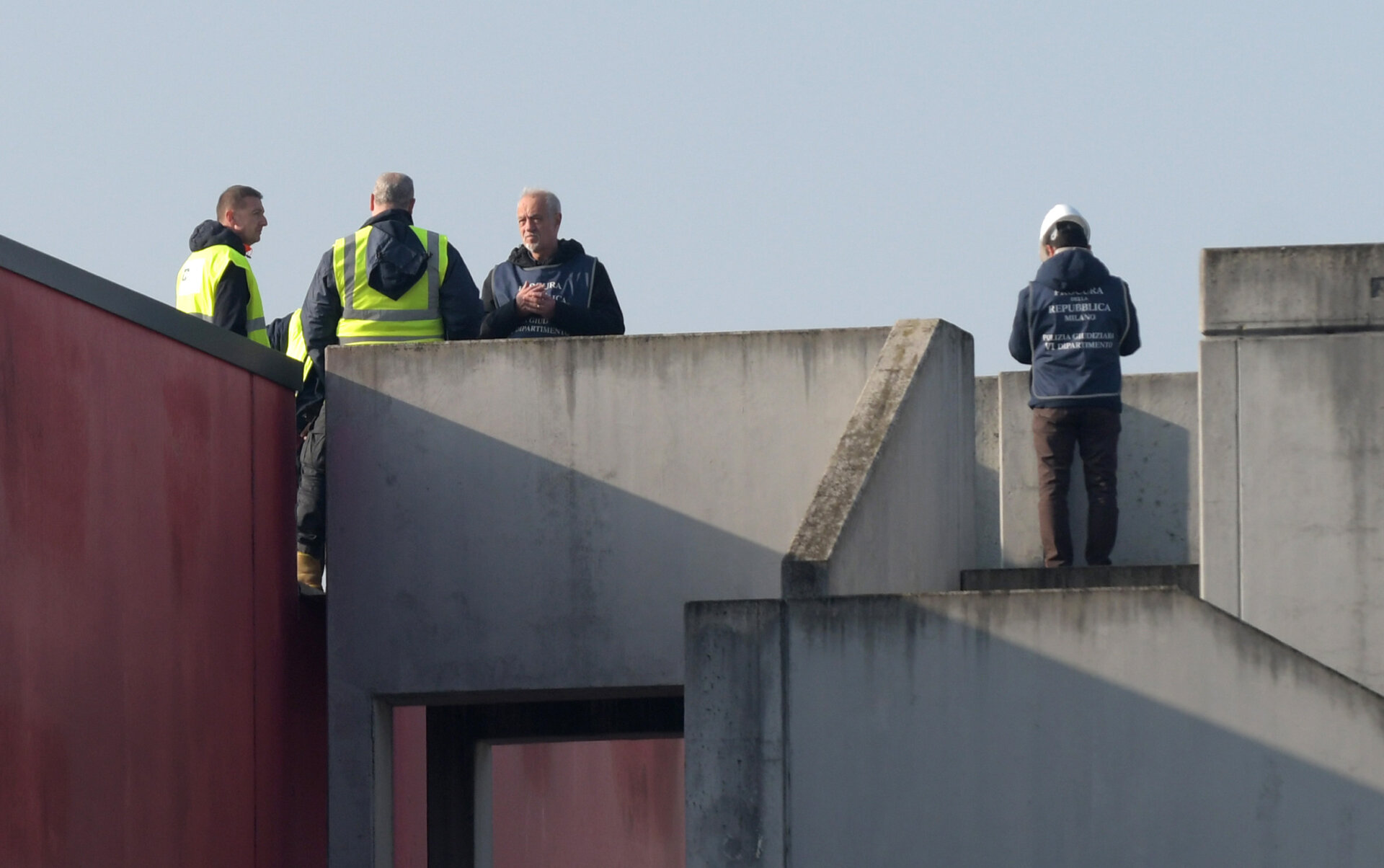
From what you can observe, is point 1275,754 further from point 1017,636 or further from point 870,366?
point 870,366

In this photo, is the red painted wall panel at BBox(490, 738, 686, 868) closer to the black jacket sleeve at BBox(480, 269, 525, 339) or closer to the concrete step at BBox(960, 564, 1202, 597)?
the black jacket sleeve at BBox(480, 269, 525, 339)

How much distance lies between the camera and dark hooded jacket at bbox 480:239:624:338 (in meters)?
9.70

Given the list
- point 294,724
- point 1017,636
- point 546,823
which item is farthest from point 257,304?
point 546,823

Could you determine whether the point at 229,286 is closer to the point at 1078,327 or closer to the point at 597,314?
the point at 597,314

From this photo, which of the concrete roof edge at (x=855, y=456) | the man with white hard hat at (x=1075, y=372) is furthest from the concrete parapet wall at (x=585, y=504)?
the man with white hard hat at (x=1075, y=372)

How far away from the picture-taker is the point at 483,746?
12.6 meters

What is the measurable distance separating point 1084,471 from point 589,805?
9514 millimetres

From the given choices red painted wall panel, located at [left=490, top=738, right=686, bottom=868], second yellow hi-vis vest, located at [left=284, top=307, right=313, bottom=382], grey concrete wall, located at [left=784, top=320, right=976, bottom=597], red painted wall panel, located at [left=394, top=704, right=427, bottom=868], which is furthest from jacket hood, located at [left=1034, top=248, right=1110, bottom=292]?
red painted wall panel, located at [left=490, top=738, right=686, bottom=868]

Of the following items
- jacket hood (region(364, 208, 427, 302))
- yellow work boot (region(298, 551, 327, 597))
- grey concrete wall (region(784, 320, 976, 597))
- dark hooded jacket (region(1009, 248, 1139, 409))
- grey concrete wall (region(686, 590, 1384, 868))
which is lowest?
grey concrete wall (region(686, 590, 1384, 868))

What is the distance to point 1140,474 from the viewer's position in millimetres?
10508

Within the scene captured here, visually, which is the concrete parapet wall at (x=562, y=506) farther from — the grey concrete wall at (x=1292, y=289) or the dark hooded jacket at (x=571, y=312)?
the grey concrete wall at (x=1292, y=289)

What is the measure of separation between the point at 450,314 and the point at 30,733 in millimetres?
3153

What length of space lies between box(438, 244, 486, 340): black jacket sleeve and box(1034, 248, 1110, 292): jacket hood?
247cm

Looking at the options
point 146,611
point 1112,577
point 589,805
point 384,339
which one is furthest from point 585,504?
point 589,805
